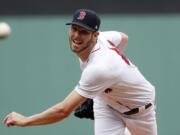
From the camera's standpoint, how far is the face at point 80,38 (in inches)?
149

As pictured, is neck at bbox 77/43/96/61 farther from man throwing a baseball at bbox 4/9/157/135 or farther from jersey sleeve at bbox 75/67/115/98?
jersey sleeve at bbox 75/67/115/98

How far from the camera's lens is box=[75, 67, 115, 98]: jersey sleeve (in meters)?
3.69

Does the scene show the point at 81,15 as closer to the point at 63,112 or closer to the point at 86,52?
the point at 86,52

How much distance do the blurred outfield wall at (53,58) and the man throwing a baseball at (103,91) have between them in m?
1.78

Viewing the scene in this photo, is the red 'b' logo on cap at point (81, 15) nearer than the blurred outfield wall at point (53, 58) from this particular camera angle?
Yes

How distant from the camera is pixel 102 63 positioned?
370cm

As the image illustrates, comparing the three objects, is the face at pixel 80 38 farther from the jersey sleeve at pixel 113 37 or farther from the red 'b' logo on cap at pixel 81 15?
the jersey sleeve at pixel 113 37

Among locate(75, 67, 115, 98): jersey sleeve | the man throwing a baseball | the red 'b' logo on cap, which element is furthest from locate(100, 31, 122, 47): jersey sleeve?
locate(75, 67, 115, 98): jersey sleeve

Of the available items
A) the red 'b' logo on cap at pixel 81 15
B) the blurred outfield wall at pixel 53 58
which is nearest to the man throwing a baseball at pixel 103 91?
the red 'b' logo on cap at pixel 81 15

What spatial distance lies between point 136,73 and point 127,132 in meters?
0.62

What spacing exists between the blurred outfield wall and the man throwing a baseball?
5.84 ft

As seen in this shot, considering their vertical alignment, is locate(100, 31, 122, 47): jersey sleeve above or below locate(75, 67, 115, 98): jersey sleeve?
above

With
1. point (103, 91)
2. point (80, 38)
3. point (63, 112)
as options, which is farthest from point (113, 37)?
point (63, 112)

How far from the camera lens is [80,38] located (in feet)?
12.4
